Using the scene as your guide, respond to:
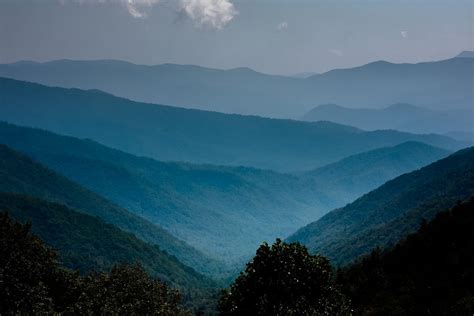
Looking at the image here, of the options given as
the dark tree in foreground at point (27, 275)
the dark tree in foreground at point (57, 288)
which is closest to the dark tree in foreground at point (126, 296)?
the dark tree in foreground at point (57, 288)

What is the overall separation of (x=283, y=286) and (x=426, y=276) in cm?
2187

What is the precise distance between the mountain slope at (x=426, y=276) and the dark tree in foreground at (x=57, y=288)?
68.0 feet

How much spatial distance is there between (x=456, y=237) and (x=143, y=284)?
3746cm

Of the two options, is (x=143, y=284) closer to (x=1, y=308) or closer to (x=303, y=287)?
(x=1, y=308)

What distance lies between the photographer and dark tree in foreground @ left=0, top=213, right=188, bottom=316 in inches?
1847

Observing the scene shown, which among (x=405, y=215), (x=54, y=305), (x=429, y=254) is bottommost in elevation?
(x=54, y=305)

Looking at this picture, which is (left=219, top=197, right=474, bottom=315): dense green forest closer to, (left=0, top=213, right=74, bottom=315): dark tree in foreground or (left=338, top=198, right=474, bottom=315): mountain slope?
(left=338, top=198, right=474, bottom=315): mountain slope

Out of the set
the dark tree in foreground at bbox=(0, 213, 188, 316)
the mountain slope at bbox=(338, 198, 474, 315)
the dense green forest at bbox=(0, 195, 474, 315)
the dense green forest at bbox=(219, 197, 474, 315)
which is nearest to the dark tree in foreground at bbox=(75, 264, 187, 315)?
the dark tree in foreground at bbox=(0, 213, 188, 316)

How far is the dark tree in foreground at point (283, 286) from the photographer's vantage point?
37438 millimetres

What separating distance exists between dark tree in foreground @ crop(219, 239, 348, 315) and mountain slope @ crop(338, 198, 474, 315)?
24.6 feet

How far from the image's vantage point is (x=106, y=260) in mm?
190750

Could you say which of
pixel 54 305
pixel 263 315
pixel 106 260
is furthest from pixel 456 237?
pixel 106 260

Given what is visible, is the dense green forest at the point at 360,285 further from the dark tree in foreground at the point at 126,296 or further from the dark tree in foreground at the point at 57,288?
the dark tree in foreground at the point at 57,288

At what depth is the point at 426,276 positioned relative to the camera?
52.8 meters
